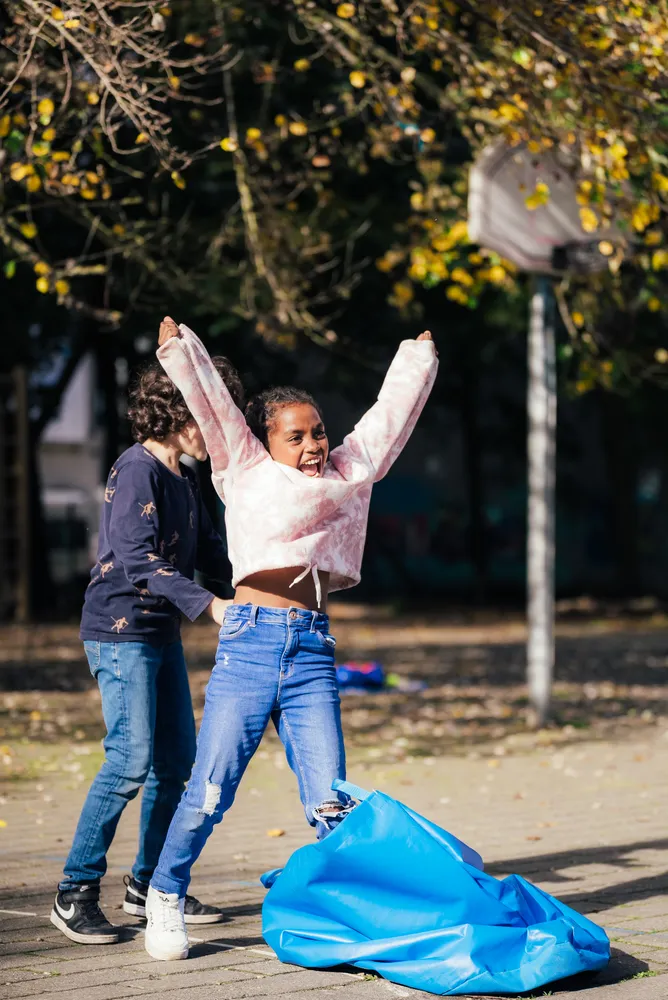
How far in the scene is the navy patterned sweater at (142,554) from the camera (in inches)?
189

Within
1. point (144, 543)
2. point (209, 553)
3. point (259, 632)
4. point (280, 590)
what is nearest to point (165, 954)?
point (259, 632)

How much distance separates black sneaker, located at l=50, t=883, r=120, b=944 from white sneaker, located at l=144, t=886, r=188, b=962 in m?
0.27

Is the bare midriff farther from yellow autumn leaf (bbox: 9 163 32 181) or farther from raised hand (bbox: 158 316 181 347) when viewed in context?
yellow autumn leaf (bbox: 9 163 32 181)

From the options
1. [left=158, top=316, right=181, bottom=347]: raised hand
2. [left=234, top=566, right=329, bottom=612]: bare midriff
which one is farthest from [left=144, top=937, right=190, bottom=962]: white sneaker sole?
[left=158, top=316, right=181, bottom=347]: raised hand

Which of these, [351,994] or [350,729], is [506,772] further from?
[351,994]

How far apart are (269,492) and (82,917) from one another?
5.02 ft

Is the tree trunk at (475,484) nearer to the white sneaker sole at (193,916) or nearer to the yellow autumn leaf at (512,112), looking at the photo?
the yellow autumn leaf at (512,112)

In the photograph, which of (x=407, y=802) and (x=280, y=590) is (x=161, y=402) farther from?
(x=407, y=802)

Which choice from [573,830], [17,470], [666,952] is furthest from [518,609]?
[666,952]

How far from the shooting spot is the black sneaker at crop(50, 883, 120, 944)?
484cm

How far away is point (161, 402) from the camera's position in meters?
4.96

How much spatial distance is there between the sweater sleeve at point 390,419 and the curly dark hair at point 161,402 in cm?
42

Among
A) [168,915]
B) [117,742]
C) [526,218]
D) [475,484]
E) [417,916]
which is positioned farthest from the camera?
[475,484]

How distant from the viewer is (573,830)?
7059 mm
